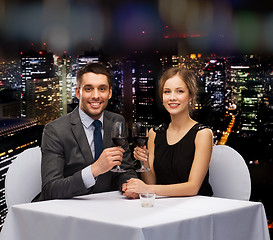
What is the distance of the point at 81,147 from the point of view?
8.25 ft

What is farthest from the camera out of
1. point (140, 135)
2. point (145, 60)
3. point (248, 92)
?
point (145, 60)

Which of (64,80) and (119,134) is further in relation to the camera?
(64,80)

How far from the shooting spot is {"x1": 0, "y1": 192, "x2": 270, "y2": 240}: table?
1708 mm

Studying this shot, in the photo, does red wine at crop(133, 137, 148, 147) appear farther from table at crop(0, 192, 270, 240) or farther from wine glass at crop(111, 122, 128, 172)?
table at crop(0, 192, 270, 240)

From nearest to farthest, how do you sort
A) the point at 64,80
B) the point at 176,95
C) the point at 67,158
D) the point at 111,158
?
the point at 111,158 < the point at 67,158 < the point at 176,95 < the point at 64,80

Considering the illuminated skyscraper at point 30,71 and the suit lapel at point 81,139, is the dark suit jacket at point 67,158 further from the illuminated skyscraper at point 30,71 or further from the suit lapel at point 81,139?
the illuminated skyscraper at point 30,71

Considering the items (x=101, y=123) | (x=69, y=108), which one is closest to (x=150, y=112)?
(x=69, y=108)

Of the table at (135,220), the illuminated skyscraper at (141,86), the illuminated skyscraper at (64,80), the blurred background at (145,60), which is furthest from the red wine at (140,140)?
the illuminated skyscraper at (64,80)

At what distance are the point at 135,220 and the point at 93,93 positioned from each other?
3.38ft

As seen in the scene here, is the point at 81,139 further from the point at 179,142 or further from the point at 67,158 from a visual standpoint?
the point at 179,142

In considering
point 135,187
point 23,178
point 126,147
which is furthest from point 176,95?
point 23,178

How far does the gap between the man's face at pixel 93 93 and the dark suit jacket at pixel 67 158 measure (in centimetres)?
8

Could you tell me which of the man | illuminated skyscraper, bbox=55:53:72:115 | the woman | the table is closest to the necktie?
the man

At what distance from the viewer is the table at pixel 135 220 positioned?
1708mm
